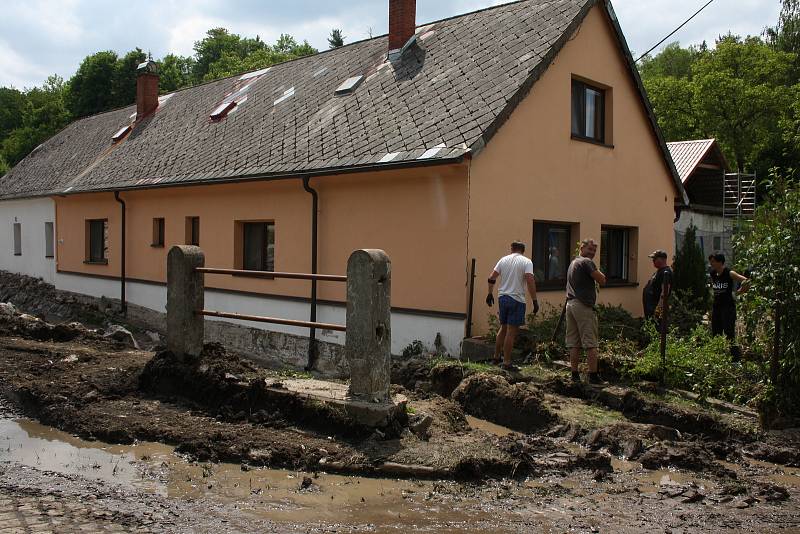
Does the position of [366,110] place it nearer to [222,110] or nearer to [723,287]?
[222,110]

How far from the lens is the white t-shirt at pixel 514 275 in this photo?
9.28m

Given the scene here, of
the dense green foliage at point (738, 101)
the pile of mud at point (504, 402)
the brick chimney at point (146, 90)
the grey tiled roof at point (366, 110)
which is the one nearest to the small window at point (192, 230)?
the grey tiled roof at point (366, 110)

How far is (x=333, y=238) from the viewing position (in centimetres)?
1229

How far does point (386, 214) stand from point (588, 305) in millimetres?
3911

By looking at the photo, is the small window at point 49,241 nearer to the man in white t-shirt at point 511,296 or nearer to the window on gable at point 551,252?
the window on gable at point 551,252

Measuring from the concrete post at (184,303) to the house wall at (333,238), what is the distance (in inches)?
146

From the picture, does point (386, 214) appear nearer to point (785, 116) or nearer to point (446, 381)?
point (446, 381)

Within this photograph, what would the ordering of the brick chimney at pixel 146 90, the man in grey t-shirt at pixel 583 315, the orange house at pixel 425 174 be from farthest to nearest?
the brick chimney at pixel 146 90 < the orange house at pixel 425 174 < the man in grey t-shirt at pixel 583 315

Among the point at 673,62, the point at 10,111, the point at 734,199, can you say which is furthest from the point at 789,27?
the point at 10,111

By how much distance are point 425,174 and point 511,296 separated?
257cm

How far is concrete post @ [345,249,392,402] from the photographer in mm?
6453

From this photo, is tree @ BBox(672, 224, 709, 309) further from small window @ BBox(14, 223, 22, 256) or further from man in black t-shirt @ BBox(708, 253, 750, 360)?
small window @ BBox(14, 223, 22, 256)

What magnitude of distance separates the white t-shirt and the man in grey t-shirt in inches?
27.6

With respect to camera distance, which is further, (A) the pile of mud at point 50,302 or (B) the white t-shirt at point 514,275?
(A) the pile of mud at point 50,302
